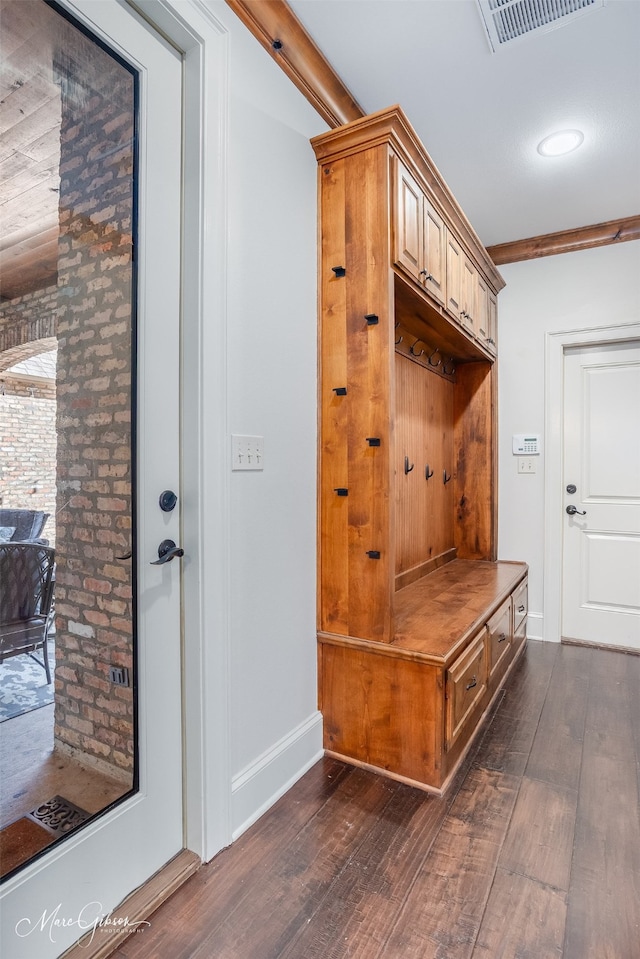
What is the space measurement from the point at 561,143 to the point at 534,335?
1265mm

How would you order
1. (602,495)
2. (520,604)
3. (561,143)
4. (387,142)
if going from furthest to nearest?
(602,495), (520,604), (561,143), (387,142)

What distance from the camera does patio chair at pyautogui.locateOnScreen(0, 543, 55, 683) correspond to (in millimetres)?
1111

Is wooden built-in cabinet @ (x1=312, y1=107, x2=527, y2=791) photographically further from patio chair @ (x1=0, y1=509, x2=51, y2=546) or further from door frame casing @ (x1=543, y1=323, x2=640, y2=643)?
door frame casing @ (x1=543, y1=323, x2=640, y2=643)

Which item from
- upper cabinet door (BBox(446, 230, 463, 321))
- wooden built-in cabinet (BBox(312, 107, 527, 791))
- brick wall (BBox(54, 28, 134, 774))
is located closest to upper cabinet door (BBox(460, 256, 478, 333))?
upper cabinet door (BBox(446, 230, 463, 321))

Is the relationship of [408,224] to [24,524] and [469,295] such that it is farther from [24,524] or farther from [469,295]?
[24,524]

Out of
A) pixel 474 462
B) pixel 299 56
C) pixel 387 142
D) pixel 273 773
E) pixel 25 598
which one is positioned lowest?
pixel 273 773

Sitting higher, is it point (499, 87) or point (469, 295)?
point (499, 87)

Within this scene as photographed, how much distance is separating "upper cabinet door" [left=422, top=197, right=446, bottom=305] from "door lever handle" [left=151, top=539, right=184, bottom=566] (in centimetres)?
155

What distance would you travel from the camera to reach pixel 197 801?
1502 mm

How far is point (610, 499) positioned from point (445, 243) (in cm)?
208

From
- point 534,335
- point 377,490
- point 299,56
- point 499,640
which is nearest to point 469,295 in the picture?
point 534,335

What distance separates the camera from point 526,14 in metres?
1.82

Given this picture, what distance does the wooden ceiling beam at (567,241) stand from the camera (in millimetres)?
3293

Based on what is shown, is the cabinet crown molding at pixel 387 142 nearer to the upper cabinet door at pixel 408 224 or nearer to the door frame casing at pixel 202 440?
the upper cabinet door at pixel 408 224
